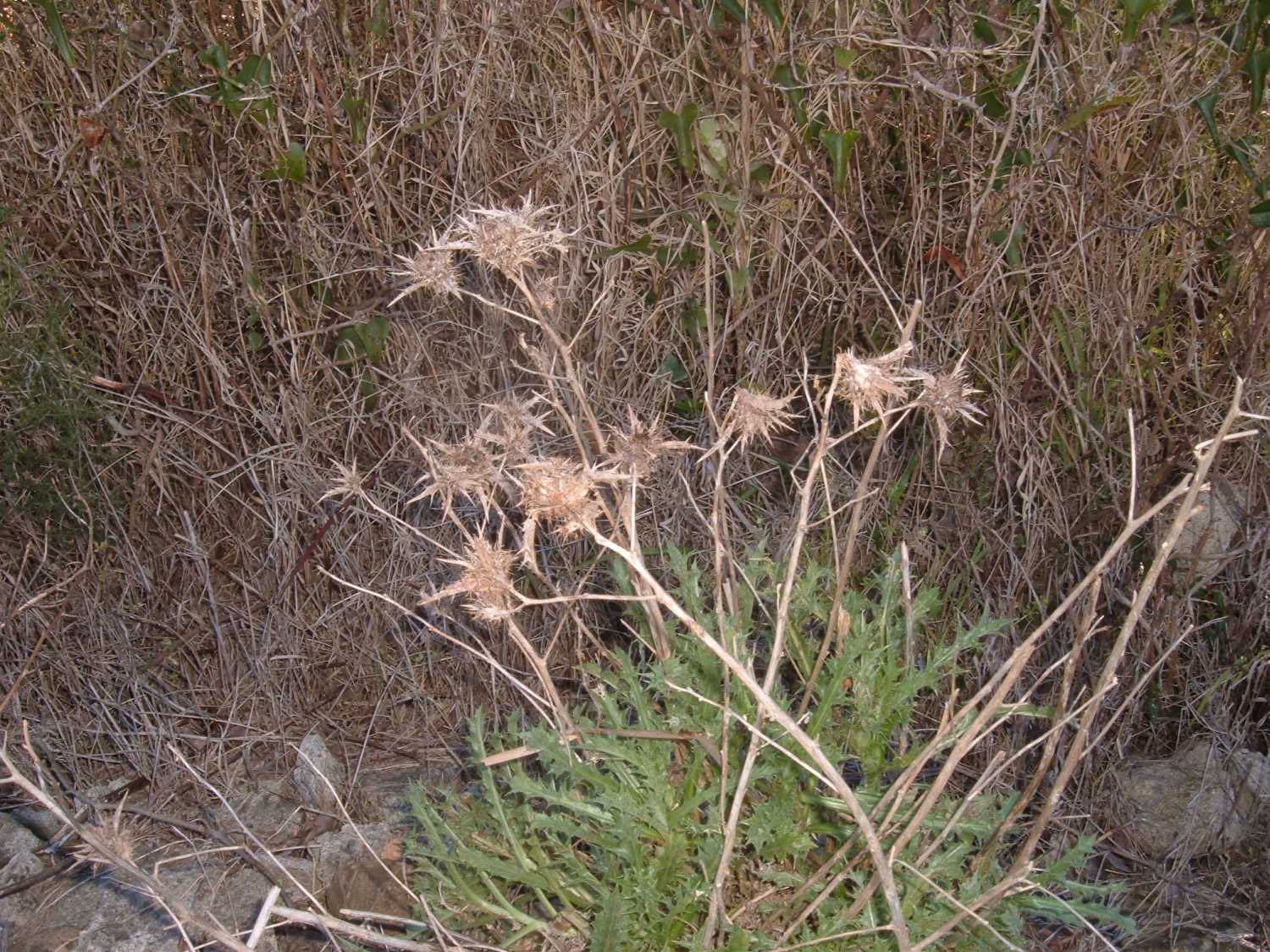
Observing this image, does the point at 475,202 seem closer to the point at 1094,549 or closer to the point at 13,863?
the point at 1094,549

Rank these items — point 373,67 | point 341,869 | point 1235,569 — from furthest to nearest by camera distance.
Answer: point 373,67
point 1235,569
point 341,869

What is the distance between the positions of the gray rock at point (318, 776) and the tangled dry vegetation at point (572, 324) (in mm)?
102

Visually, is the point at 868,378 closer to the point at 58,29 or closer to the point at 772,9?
the point at 772,9

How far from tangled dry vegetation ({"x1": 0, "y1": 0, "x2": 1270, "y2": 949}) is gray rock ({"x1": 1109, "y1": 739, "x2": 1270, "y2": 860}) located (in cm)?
8

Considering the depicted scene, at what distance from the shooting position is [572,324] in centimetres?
293

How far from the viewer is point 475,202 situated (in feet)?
9.57

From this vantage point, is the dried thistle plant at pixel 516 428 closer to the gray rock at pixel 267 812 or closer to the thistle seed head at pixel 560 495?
the thistle seed head at pixel 560 495

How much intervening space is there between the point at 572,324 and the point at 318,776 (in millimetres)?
1316

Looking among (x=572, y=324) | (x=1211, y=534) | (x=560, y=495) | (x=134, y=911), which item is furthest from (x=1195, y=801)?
(x=134, y=911)

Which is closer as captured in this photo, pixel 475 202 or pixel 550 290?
pixel 550 290

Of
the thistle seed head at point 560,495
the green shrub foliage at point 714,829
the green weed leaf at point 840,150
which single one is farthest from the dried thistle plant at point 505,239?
the green weed leaf at point 840,150

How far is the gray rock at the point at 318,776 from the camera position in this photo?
2.91 metres

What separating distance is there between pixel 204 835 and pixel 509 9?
215 cm

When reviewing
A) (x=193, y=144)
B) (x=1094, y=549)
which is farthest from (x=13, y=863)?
(x=1094, y=549)
